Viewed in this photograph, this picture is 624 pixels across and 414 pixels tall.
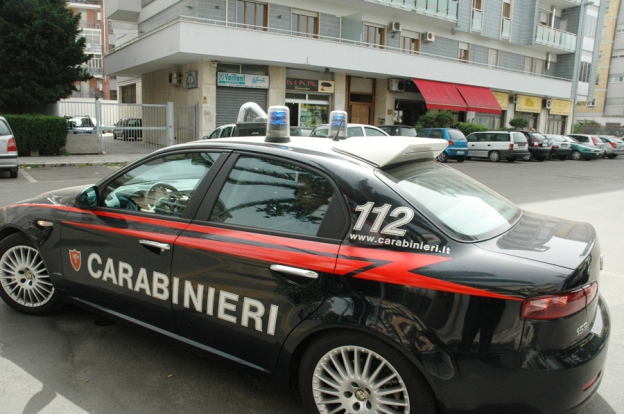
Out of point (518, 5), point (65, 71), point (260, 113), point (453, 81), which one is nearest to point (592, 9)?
point (518, 5)

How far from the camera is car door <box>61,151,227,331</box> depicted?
2924 millimetres

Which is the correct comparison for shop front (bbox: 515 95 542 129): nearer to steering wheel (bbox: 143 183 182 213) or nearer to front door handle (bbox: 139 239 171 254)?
steering wheel (bbox: 143 183 182 213)

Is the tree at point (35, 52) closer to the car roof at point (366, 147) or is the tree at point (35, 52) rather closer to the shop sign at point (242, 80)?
the shop sign at point (242, 80)

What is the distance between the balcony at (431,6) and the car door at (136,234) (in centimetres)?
2241

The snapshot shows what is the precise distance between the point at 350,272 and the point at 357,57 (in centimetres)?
2110

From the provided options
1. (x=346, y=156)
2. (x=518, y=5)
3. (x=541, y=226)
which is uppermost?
(x=518, y=5)

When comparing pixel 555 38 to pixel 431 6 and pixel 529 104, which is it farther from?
pixel 431 6

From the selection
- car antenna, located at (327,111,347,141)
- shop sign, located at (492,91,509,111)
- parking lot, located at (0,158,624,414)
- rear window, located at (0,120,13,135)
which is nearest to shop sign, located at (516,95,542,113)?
shop sign, located at (492,91,509,111)

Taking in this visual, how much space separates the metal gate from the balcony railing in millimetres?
23794

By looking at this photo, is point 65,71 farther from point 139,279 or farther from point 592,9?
point 592,9

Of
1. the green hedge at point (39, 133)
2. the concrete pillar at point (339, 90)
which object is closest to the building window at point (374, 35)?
the concrete pillar at point (339, 90)

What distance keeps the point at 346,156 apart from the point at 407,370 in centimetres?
113

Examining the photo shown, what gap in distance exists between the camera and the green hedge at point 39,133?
54.9 ft

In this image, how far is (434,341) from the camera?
209 centimetres
